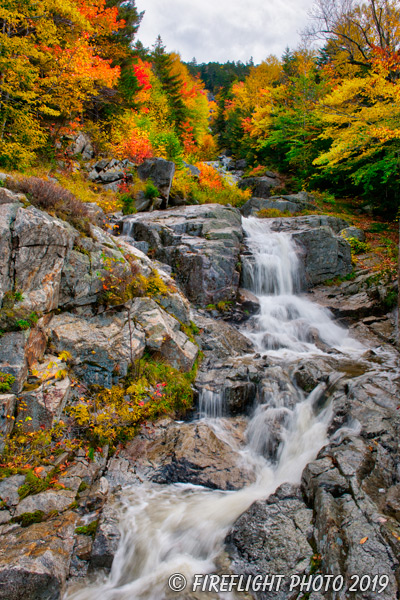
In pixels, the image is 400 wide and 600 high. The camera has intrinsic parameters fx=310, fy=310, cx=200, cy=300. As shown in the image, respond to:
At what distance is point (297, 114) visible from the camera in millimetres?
20641

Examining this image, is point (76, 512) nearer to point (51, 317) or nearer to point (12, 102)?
point (51, 317)

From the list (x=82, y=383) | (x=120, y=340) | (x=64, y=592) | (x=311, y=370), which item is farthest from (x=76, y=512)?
(x=311, y=370)

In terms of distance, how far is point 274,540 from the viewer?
354 centimetres

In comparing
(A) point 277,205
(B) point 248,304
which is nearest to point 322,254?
(B) point 248,304

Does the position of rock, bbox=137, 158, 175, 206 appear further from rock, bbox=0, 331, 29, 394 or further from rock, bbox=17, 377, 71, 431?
rock, bbox=17, 377, 71, 431

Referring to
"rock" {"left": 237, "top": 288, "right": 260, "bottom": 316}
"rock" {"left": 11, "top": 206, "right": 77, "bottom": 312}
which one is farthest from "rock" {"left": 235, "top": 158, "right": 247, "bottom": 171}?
"rock" {"left": 11, "top": 206, "right": 77, "bottom": 312}

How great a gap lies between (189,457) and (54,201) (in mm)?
5597

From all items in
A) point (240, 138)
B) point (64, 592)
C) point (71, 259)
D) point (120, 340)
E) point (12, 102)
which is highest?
point (240, 138)

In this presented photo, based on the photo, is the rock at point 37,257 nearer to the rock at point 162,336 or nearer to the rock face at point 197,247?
the rock at point 162,336

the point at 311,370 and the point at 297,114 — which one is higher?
the point at 297,114

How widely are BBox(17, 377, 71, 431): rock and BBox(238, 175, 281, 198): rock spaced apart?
20.0m

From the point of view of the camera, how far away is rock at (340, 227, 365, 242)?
1432 centimetres

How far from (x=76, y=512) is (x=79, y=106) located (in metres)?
13.1

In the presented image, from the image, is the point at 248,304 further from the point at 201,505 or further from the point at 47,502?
the point at 47,502
